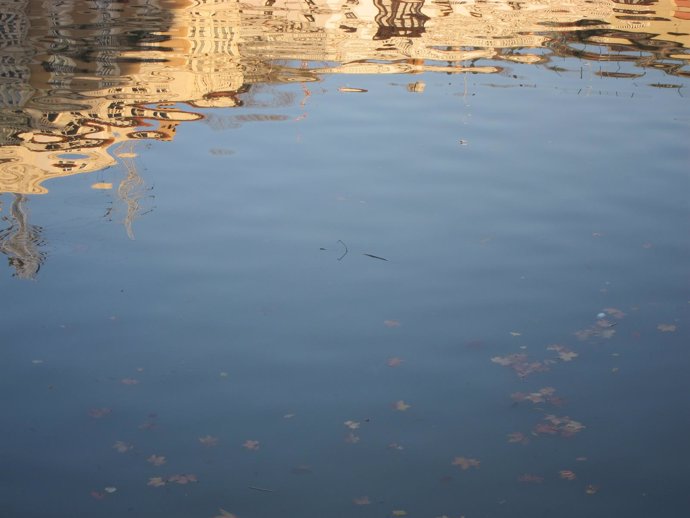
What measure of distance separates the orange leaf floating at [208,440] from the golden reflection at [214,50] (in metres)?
3.16

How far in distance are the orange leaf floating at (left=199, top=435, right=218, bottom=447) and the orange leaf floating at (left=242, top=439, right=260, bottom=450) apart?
6.5 inches

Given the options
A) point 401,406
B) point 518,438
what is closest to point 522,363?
point 518,438

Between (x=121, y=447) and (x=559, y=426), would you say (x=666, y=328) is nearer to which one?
(x=559, y=426)

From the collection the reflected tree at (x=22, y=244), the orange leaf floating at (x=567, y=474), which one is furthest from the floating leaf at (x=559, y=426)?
the reflected tree at (x=22, y=244)

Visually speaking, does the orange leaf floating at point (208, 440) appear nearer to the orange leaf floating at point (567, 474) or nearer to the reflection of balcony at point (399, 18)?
the orange leaf floating at point (567, 474)

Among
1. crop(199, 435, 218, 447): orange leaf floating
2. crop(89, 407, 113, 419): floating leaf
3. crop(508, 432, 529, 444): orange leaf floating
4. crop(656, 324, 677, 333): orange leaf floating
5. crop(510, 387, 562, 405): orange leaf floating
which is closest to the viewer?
crop(199, 435, 218, 447): orange leaf floating

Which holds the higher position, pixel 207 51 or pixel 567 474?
pixel 207 51

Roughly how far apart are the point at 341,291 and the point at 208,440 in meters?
2.04

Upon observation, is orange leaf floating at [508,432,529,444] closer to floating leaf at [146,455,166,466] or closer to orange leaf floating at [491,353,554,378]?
orange leaf floating at [491,353,554,378]

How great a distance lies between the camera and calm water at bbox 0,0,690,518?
5250 millimetres

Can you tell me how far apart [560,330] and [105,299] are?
328 centimetres

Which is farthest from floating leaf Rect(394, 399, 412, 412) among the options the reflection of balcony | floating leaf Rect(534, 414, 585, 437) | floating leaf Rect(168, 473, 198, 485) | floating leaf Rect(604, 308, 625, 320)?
the reflection of balcony

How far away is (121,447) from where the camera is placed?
537 centimetres

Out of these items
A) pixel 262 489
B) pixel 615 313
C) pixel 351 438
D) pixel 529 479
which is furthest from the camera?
pixel 615 313
